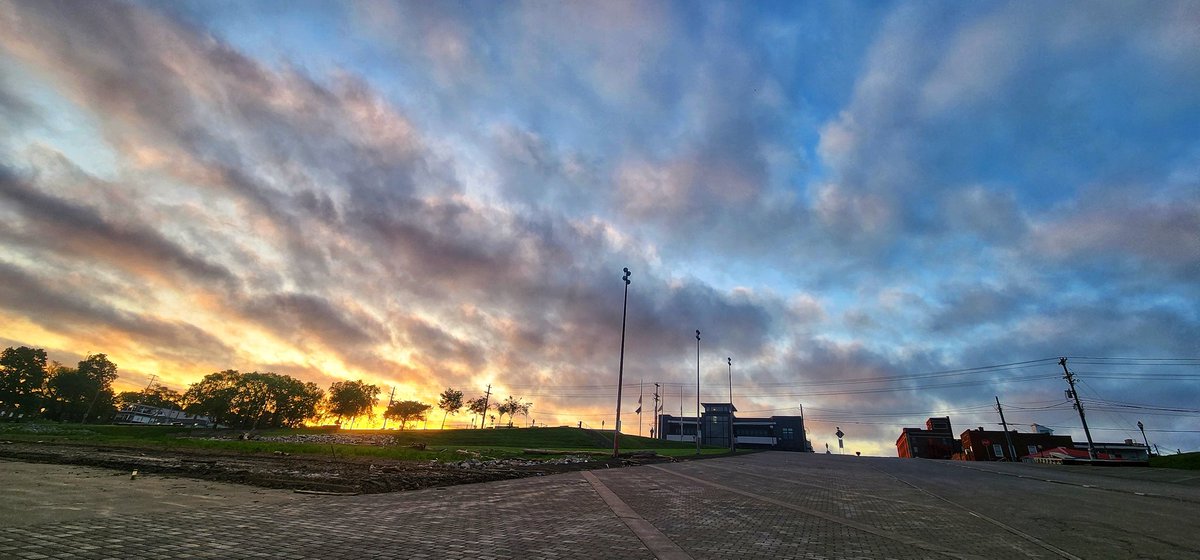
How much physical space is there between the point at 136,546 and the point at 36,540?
5.20 feet

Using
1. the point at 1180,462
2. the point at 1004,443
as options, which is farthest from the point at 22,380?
the point at 1004,443

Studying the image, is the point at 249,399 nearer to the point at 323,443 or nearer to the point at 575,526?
the point at 323,443

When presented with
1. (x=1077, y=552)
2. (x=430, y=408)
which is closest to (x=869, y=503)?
(x=1077, y=552)

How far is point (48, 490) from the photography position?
11.8m

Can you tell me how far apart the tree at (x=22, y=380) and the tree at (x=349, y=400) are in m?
56.7

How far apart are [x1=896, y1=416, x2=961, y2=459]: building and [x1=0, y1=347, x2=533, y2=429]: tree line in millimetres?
135798

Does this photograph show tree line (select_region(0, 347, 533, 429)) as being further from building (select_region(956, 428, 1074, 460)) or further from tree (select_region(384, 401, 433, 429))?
building (select_region(956, 428, 1074, 460))

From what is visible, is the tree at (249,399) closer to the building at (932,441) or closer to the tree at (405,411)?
the tree at (405,411)

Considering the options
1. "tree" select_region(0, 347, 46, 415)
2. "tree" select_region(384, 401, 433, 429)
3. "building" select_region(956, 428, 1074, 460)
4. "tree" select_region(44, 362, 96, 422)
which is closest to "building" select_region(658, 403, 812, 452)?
"building" select_region(956, 428, 1074, 460)

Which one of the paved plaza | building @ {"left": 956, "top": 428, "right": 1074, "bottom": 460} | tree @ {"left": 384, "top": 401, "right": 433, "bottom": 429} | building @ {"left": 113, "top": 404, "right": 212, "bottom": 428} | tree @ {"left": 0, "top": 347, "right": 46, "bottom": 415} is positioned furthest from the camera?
building @ {"left": 113, "top": 404, "right": 212, "bottom": 428}

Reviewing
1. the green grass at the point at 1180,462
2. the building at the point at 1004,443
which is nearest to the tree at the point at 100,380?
the green grass at the point at 1180,462

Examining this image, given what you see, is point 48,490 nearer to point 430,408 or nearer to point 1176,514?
point 1176,514

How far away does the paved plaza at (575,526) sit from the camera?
722 cm

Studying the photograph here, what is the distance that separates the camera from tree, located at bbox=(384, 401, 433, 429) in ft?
415
